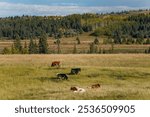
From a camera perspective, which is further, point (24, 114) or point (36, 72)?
point (36, 72)

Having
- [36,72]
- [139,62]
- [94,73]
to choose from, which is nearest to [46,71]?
[36,72]

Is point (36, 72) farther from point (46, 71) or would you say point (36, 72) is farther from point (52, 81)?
point (52, 81)

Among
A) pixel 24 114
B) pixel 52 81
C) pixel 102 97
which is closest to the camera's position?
pixel 24 114

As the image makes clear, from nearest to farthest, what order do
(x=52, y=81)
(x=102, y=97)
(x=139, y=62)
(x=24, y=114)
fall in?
(x=24, y=114), (x=102, y=97), (x=52, y=81), (x=139, y=62)

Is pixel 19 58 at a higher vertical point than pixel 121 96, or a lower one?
lower

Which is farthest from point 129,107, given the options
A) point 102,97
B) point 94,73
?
point 94,73

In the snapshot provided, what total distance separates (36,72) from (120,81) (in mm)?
9472

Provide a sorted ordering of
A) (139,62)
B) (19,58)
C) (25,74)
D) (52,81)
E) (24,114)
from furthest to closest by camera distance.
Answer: (19,58) < (139,62) < (25,74) < (52,81) < (24,114)

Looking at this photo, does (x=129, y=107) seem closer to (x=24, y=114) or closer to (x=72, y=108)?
(x=72, y=108)

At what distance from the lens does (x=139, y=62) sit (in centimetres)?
5872

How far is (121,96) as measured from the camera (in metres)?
19.7

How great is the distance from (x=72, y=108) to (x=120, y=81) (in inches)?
797

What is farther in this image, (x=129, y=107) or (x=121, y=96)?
(x=121, y=96)

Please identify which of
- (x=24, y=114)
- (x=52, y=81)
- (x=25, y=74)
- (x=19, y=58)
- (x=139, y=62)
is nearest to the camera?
(x=24, y=114)
